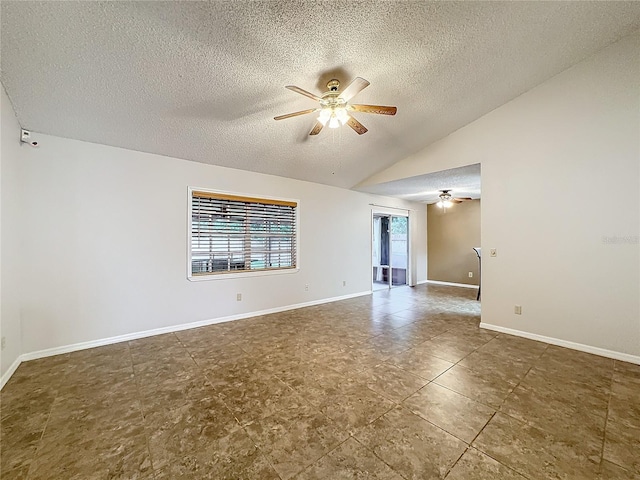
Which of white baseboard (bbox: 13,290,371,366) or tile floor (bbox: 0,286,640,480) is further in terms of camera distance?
white baseboard (bbox: 13,290,371,366)

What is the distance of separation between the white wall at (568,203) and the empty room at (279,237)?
23 millimetres

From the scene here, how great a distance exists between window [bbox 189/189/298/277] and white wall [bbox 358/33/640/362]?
129 inches

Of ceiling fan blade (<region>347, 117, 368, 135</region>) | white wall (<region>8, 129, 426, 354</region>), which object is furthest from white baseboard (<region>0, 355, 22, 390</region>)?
ceiling fan blade (<region>347, 117, 368, 135</region>)

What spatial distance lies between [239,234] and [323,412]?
3.10 metres

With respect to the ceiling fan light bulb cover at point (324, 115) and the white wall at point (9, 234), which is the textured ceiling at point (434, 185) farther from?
the white wall at point (9, 234)

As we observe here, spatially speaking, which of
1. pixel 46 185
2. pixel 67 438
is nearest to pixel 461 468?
pixel 67 438

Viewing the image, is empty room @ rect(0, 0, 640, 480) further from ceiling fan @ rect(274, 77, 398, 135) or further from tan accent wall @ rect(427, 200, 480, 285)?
tan accent wall @ rect(427, 200, 480, 285)

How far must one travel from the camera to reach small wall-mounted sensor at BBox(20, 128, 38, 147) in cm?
273

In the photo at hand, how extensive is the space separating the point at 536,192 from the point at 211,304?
192 inches

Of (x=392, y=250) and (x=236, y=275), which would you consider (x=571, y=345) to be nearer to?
(x=392, y=250)

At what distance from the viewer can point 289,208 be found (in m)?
4.92

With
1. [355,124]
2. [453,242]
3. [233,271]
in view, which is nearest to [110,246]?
[233,271]

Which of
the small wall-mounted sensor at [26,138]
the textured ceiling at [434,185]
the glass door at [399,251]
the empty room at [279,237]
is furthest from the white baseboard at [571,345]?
the small wall-mounted sensor at [26,138]

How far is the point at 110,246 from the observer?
322 centimetres
